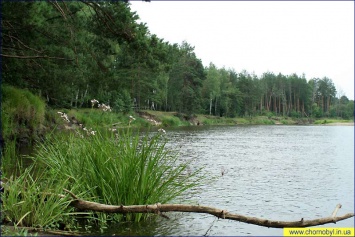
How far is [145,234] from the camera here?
5.21m

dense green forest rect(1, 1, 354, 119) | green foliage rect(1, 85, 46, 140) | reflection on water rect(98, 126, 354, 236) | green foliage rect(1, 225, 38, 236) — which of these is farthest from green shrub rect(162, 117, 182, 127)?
green foliage rect(1, 225, 38, 236)

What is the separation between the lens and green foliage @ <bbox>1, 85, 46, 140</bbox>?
45.2 ft

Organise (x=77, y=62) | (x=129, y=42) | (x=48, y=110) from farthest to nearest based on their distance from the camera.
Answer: (x=48, y=110), (x=77, y=62), (x=129, y=42)

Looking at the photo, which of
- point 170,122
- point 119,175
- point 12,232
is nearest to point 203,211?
point 119,175

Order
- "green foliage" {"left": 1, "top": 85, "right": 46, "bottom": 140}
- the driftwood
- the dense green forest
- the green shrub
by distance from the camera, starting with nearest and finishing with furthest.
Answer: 1. the driftwood
2. the dense green forest
3. "green foliage" {"left": 1, "top": 85, "right": 46, "bottom": 140}
4. the green shrub

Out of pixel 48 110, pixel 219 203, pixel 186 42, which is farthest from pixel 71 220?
pixel 186 42

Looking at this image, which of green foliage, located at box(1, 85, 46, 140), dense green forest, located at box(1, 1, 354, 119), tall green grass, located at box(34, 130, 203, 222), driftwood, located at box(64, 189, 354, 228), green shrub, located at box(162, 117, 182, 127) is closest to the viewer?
driftwood, located at box(64, 189, 354, 228)

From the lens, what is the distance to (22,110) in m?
15.2

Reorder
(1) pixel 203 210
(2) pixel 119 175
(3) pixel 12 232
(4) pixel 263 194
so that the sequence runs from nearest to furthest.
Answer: (3) pixel 12 232
(1) pixel 203 210
(2) pixel 119 175
(4) pixel 263 194

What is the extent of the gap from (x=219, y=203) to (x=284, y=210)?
1372mm

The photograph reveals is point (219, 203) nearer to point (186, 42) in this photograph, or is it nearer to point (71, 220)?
point (71, 220)

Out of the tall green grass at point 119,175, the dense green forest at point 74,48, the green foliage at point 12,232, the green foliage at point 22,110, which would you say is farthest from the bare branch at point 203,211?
the green foliage at point 22,110

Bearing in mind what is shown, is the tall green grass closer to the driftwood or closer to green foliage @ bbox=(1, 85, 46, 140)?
the driftwood

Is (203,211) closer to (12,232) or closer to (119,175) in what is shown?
(119,175)
